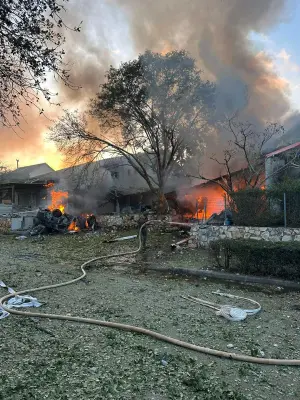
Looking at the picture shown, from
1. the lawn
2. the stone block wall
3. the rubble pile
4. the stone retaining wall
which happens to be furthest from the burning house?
the lawn

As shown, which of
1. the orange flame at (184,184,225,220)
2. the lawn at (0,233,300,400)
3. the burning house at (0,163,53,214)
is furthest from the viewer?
the burning house at (0,163,53,214)

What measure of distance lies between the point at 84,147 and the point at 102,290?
14.9m

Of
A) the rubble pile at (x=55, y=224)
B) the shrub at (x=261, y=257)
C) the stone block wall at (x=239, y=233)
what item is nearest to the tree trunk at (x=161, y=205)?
the rubble pile at (x=55, y=224)

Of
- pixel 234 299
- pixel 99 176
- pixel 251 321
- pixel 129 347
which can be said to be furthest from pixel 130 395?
pixel 99 176

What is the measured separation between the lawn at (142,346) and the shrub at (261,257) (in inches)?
33.2

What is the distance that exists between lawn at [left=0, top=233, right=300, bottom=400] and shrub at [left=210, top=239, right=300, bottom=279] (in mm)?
844

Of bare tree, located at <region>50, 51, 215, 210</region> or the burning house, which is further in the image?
the burning house

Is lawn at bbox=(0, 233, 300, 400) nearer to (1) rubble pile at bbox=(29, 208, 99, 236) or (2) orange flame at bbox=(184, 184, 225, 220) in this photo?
(1) rubble pile at bbox=(29, 208, 99, 236)

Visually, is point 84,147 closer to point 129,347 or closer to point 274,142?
point 274,142

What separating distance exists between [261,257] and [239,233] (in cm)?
328

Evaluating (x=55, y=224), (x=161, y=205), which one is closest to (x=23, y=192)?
(x=55, y=224)

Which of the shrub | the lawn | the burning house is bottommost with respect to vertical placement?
the lawn

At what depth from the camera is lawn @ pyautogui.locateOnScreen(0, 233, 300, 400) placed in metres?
2.97

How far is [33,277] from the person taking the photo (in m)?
7.72
